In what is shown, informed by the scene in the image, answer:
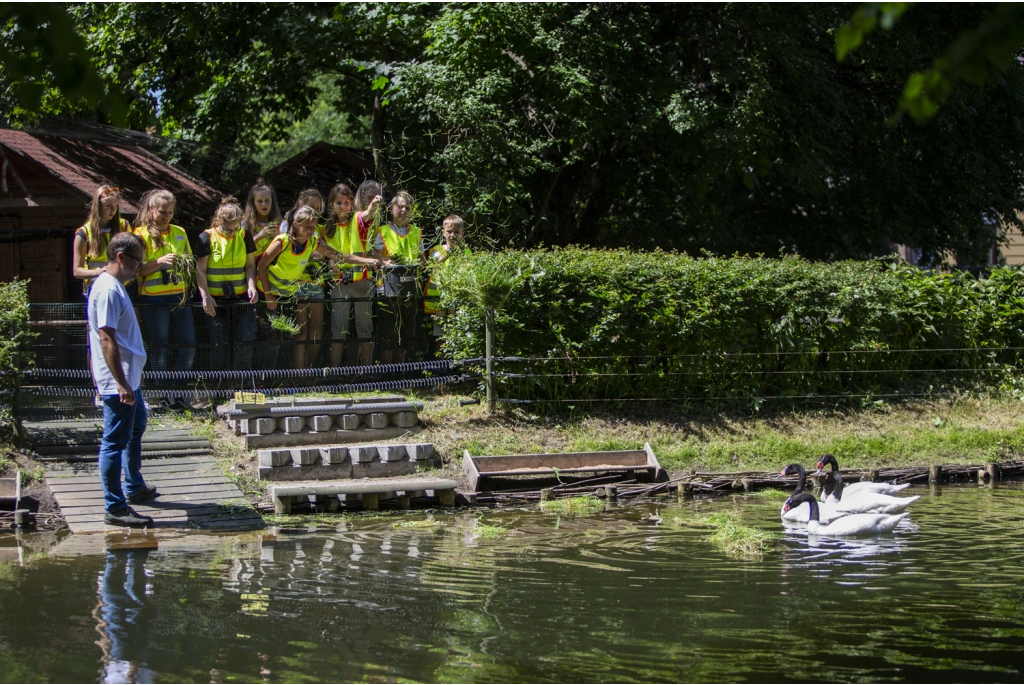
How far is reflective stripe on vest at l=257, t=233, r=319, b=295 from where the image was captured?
40.5 feet

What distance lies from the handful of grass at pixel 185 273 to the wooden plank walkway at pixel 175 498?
6.91 feet

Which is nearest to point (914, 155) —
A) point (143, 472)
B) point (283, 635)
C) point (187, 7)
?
point (187, 7)

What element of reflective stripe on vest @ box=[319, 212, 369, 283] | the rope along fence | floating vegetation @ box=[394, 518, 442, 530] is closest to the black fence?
reflective stripe on vest @ box=[319, 212, 369, 283]

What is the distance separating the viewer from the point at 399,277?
42.9ft

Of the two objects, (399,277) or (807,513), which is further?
(399,277)

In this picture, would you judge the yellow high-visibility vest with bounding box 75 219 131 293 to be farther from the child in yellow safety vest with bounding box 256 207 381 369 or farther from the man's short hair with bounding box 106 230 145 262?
the man's short hair with bounding box 106 230 145 262

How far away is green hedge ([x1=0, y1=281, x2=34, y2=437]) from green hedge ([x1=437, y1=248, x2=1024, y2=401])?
470 centimetres

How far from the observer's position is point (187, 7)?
18594 millimetres

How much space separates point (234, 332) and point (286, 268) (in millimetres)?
991

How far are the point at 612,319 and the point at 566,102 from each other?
5237 mm

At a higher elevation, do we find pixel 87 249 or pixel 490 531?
pixel 87 249

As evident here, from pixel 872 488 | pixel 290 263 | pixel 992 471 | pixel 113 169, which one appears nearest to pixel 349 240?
pixel 290 263

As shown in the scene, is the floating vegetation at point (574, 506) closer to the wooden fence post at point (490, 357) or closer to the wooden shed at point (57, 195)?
the wooden fence post at point (490, 357)

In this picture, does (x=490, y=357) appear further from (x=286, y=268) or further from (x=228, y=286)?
(x=228, y=286)
